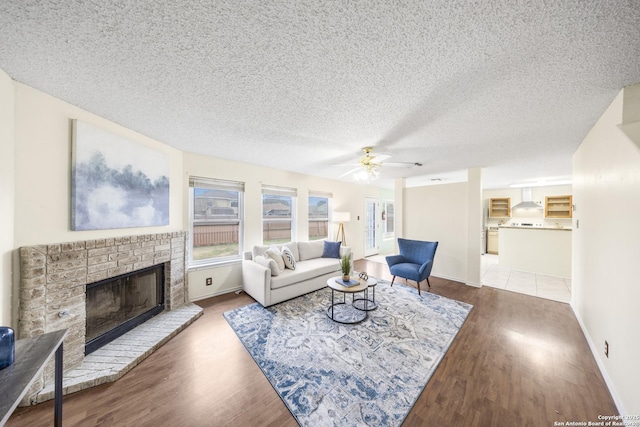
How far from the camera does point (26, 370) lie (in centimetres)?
103

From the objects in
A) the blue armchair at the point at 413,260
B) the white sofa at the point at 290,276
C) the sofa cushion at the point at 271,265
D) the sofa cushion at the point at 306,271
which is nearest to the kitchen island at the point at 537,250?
the blue armchair at the point at 413,260

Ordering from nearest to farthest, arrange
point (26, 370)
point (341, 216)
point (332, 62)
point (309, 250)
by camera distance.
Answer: point (26, 370)
point (332, 62)
point (309, 250)
point (341, 216)

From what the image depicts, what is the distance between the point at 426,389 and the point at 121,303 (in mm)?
3293

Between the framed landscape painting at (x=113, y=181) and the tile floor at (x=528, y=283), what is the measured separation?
19.6ft

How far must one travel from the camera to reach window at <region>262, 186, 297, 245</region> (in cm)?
441

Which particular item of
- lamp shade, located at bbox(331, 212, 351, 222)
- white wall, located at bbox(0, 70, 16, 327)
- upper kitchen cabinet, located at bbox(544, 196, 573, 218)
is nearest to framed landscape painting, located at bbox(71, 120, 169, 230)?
white wall, located at bbox(0, 70, 16, 327)

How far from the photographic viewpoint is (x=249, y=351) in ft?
7.28

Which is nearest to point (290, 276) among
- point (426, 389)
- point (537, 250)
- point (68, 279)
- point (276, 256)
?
point (276, 256)

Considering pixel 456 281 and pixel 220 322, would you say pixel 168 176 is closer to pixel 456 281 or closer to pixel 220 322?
pixel 220 322

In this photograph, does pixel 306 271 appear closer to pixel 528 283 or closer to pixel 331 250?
pixel 331 250

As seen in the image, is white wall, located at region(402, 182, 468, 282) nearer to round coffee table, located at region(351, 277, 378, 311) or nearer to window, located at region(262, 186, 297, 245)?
round coffee table, located at region(351, 277, 378, 311)

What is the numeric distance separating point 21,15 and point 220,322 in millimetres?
2980

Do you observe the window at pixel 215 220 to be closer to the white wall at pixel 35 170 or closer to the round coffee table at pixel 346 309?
the white wall at pixel 35 170

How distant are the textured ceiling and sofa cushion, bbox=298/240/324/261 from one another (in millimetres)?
2521
